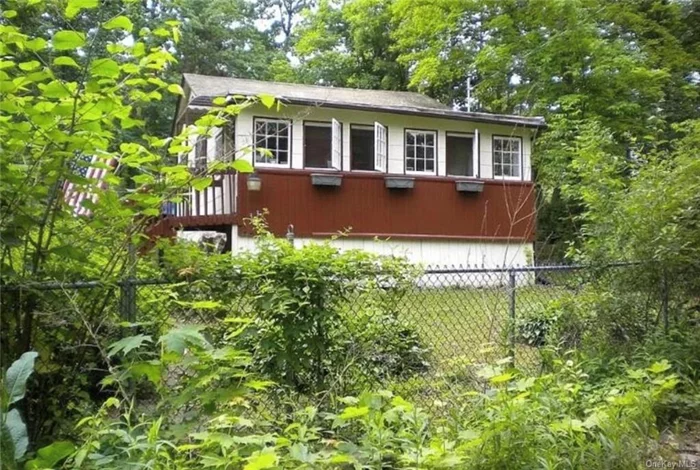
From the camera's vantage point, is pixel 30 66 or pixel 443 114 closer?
pixel 30 66

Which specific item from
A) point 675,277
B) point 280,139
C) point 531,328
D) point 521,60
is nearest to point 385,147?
point 280,139

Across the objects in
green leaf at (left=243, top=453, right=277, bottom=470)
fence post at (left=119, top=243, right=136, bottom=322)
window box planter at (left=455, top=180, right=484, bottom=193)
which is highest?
window box planter at (left=455, top=180, right=484, bottom=193)

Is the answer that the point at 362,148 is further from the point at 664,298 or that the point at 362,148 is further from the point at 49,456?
the point at 49,456

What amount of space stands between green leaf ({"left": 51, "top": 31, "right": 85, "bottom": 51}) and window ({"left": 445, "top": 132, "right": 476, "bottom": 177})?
10.5m

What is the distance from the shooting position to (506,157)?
12203mm

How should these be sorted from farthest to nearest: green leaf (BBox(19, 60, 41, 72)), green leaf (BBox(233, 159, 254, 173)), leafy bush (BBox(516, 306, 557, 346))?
1. leafy bush (BBox(516, 306, 557, 346))
2. green leaf (BBox(233, 159, 254, 173))
3. green leaf (BBox(19, 60, 41, 72))

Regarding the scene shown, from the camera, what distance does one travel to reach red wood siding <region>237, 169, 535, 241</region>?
10406 mm

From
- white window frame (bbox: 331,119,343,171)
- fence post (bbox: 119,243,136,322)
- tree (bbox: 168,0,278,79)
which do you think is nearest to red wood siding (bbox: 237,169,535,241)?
white window frame (bbox: 331,119,343,171)

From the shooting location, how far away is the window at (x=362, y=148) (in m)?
11.4

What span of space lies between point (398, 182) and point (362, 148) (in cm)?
112

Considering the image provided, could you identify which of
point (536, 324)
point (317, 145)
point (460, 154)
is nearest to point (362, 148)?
point (317, 145)

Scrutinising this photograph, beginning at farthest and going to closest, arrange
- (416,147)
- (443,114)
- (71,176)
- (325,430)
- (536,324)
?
(416,147) → (443,114) → (536,324) → (325,430) → (71,176)

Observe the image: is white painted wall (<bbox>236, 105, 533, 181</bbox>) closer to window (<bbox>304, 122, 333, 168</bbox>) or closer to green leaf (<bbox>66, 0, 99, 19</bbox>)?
window (<bbox>304, 122, 333, 168</bbox>)

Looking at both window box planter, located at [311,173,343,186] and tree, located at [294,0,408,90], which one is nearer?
window box planter, located at [311,173,343,186]
